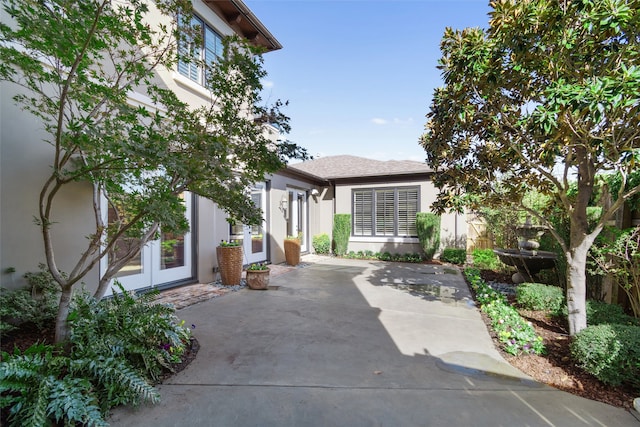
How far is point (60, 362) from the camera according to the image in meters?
2.49

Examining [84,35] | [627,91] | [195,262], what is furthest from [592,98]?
[195,262]

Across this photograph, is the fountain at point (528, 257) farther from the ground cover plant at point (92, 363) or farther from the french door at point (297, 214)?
the ground cover plant at point (92, 363)

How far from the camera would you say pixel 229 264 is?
22.4ft

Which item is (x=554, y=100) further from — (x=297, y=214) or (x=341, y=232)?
(x=341, y=232)

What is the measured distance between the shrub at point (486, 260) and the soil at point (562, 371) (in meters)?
5.30

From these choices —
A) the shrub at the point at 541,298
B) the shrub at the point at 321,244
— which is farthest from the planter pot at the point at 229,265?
the shrub at the point at 321,244

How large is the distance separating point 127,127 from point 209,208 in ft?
12.7

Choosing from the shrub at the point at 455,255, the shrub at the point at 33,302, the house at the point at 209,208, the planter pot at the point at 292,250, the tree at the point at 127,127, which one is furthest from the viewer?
the shrub at the point at 455,255

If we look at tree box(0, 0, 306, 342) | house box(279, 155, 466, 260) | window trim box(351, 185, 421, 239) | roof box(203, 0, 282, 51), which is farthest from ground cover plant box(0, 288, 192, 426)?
window trim box(351, 185, 421, 239)

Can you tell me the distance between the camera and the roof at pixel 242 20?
23.2ft

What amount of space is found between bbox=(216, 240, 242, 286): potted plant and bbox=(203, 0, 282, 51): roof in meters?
4.96

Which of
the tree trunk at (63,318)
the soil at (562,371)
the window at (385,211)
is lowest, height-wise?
the soil at (562,371)

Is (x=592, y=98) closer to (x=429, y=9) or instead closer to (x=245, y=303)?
(x=429, y=9)

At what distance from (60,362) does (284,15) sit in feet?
27.2
